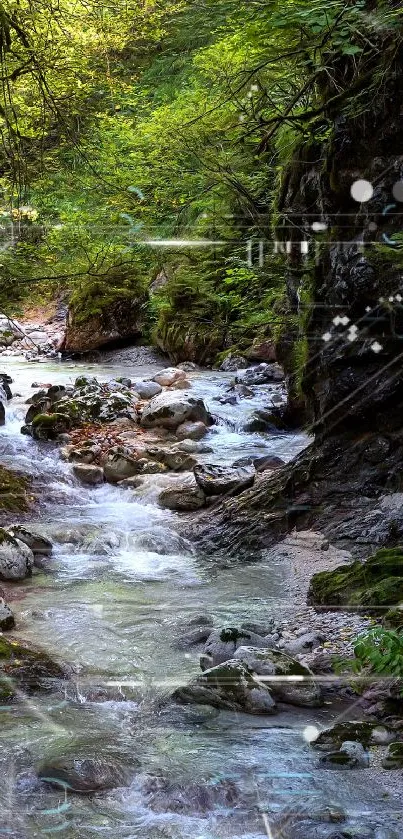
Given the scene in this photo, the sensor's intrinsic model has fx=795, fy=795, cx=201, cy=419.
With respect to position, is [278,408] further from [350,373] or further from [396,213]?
[396,213]

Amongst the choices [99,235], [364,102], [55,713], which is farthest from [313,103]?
[55,713]

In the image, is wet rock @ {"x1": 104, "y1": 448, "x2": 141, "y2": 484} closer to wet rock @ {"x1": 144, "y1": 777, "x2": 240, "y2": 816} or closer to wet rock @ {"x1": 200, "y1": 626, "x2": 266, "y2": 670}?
wet rock @ {"x1": 200, "y1": 626, "x2": 266, "y2": 670}

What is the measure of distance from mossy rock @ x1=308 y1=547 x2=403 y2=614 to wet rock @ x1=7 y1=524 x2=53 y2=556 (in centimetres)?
266

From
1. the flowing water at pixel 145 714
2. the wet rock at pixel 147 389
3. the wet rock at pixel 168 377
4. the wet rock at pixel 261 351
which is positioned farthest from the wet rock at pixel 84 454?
the wet rock at pixel 261 351

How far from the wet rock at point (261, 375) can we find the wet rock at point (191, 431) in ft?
7.88

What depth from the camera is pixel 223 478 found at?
8.91m

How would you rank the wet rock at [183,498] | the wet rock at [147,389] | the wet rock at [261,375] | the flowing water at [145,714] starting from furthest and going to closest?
the wet rock at [261,375], the wet rock at [147,389], the wet rock at [183,498], the flowing water at [145,714]

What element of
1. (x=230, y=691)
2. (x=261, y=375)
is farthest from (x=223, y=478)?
(x=261, y=375)

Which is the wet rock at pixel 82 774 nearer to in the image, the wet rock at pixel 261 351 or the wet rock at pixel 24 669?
the wet rock at pixel 24 669

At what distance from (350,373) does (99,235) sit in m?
4.64

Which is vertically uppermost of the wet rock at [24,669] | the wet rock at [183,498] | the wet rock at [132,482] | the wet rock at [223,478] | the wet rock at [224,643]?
the wet rock at [24,669]

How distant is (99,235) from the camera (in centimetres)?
1068

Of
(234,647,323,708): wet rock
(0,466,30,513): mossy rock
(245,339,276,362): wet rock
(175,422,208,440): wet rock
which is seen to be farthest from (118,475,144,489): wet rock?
(245,339,276,362): wet rock

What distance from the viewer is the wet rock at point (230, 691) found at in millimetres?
4312
